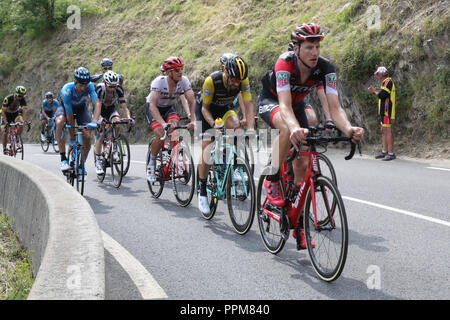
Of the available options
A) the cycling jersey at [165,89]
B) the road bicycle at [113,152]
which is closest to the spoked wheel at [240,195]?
the cycling jersey at [165,89]

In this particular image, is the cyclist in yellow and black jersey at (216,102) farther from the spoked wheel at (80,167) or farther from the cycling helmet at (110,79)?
the cycling helmet at (110,79)

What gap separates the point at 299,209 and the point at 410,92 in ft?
34.6

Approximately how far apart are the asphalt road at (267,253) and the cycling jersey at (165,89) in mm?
1603

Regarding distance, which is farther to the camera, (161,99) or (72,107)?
(72,107)

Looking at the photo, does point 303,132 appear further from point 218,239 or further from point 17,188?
point 17,188

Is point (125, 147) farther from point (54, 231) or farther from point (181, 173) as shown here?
point (54, 231)

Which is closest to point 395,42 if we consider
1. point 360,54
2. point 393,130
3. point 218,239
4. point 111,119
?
point 360,54

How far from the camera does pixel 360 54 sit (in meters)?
15.3

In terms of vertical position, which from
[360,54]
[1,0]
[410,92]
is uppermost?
[1,0]

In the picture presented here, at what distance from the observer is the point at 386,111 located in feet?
42.8

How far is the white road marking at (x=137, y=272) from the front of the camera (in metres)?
4.10

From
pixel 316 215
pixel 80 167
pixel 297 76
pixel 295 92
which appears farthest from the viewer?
pixel 80 167

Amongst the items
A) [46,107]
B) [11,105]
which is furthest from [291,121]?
[46,107]

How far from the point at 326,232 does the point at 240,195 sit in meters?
1.71
